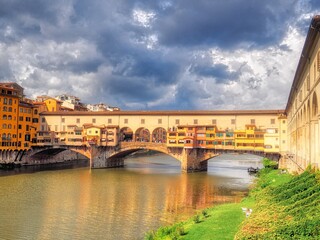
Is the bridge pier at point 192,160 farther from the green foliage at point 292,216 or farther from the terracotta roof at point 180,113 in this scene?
the green foliage at point 292,216

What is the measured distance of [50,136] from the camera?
287 ft

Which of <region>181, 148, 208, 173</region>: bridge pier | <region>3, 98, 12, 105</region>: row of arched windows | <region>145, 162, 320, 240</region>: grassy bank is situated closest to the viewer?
<region>145, 162, 320, 240</region>: grassy bank

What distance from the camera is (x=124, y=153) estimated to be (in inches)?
3290

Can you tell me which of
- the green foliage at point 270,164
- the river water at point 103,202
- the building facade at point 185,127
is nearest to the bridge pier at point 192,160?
the building facade at point 185,127

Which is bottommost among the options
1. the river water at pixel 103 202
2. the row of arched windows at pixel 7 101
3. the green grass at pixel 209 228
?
the river water at pixel 103 202

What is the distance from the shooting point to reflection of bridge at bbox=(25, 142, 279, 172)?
241 ft

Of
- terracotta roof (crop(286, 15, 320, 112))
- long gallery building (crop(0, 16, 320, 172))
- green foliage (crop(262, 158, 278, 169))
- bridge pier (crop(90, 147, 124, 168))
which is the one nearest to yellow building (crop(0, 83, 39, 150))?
long gallery building (crop(0, 16, 320, 172))

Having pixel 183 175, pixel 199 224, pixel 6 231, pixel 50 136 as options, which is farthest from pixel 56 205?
pixel 50 136

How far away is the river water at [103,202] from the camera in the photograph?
27703 mm

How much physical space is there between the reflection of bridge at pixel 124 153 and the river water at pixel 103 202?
10562 millimetres

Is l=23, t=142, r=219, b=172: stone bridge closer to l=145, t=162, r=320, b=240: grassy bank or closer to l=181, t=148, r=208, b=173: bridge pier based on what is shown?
l=181, t=148, r=208, b=173: bridge pier

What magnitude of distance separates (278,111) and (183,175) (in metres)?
24.1

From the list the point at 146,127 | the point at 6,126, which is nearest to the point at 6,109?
the point at 6,126

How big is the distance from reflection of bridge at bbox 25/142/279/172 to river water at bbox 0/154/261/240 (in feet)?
34.7
